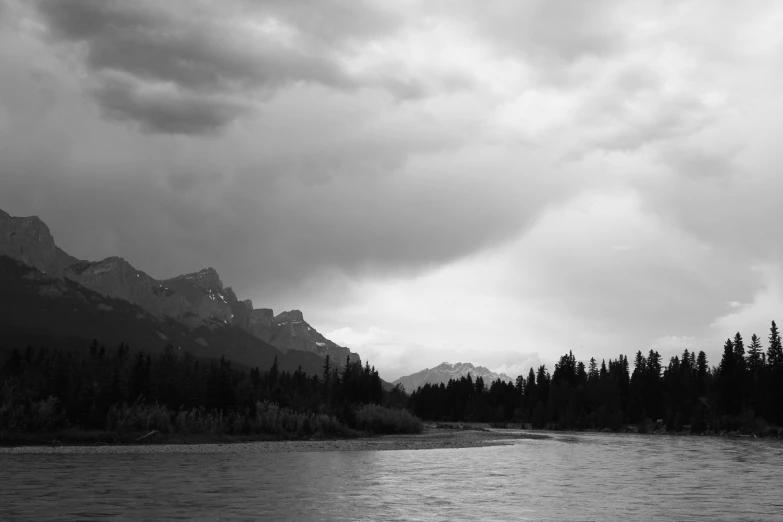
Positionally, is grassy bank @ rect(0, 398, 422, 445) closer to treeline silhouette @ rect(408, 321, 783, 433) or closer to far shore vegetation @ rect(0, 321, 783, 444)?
far shore vegetation @ rect(0, 321, 783, 444)

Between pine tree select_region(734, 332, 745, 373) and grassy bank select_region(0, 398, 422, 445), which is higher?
pine tree select_region(734, 332, 745, 373)

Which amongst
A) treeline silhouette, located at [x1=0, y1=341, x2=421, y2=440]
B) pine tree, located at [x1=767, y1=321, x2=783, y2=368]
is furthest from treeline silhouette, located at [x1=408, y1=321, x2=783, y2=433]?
treeline silhouette, located at [x1=0, y1=341, x2=421, y2=440]

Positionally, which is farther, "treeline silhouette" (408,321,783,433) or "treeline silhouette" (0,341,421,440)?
"treeline silhouette" (408,321,783,433)

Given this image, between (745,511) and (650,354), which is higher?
(650,354)

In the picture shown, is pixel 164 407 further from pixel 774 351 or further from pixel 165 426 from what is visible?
pixel 774 351

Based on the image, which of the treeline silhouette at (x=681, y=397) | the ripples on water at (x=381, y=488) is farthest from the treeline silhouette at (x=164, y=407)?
the treeline silhouette at (x=681, y=397)

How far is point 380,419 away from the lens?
102m


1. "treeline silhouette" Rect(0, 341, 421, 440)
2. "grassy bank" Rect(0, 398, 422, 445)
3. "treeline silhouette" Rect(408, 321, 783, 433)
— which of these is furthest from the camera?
"treeline silhouette" Rect(408, 321, 783, 433)

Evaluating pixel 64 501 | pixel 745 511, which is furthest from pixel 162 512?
pixel 745 511

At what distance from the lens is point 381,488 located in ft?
117

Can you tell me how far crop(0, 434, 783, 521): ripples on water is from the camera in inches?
1077

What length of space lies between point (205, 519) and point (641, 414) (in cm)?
14838

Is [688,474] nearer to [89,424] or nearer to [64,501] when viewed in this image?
[64,501]

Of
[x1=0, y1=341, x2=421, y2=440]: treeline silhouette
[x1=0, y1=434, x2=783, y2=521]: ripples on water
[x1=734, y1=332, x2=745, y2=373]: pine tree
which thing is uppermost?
[x1=734, y1=332, x2=745, y2=373]: pine tree
